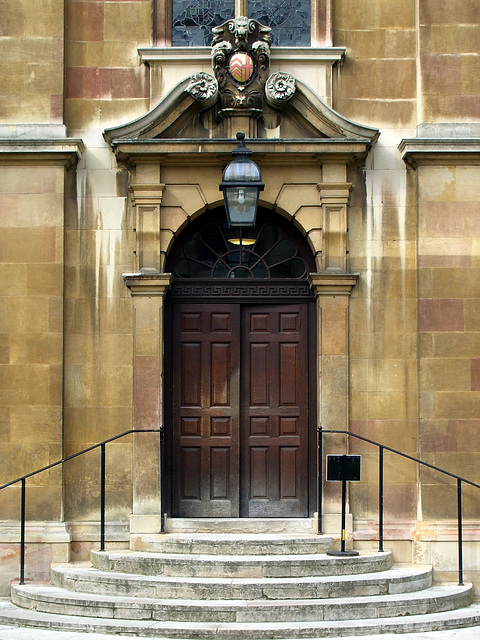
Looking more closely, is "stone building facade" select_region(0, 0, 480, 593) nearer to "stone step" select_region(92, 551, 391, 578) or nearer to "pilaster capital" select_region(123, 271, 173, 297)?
"pilaster capital" select_region(123, 271, 173, 297)

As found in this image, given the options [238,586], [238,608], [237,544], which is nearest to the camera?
[238,608]

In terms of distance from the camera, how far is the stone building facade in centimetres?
1208

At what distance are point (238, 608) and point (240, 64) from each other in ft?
18.6

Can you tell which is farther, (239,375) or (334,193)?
(239,375)

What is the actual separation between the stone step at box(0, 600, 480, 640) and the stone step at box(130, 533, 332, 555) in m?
1.22

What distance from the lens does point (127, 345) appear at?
484 inches

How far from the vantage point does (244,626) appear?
33.0 feet

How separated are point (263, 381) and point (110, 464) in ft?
6.22

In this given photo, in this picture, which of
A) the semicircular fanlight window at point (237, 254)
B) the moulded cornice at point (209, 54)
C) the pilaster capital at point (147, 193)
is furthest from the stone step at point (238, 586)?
the moulded cornice at point (209, 54)

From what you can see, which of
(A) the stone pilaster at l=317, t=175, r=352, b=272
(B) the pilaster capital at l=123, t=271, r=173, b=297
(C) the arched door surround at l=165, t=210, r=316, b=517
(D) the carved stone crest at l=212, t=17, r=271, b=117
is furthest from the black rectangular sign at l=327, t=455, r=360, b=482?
(D) the carved stone crest at l=212, t=17, r=271, b=117

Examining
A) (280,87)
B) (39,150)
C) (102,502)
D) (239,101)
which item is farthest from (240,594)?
(280,87)

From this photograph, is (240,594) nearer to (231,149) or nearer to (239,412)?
(239,412)

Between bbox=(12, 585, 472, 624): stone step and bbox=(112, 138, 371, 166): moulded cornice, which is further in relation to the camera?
bbox=(112, 138, 371, 166): moulded cornice

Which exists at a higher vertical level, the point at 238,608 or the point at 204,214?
the point at 204,214
